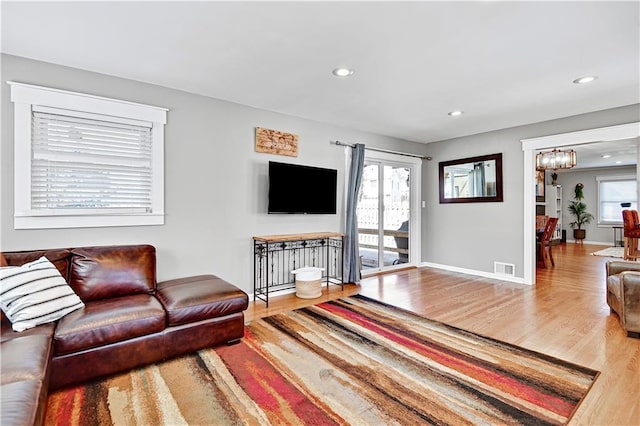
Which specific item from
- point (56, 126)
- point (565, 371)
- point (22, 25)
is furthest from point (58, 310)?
point (565, 371)

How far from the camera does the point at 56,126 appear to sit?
9.09 feet

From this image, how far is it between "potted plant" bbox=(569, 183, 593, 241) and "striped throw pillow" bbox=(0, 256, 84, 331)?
40.5ft

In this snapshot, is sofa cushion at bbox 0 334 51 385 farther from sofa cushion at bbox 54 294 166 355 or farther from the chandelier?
the chandelier

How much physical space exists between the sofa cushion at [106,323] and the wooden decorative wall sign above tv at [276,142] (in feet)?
7.32

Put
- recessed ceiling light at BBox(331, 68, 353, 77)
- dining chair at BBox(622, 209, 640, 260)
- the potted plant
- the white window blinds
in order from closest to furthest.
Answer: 1. the white window blinds
2. recessed ceiling light at BBox(331, 68, 353, 77)
3. dining chair at BBox(622, 209, 640, 260)
4. the potted plant

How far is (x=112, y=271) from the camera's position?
2693 mm

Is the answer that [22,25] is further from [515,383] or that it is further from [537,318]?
[537,318]

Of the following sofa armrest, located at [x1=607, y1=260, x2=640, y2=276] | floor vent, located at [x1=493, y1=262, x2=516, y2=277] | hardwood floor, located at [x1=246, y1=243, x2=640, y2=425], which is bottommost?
hardwood floor, located at [x1=246, y1=243, x2=640, y2=425]

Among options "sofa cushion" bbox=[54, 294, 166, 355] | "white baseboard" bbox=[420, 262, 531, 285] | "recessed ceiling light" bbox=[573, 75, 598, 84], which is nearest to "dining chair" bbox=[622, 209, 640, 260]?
"white baseboard" bbox=[420, 262, 531, 285]

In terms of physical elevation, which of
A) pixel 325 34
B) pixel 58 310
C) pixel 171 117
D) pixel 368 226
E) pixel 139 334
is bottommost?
pixel 139 334

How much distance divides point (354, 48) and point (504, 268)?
14.1 ft

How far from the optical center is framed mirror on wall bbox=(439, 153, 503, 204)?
5155 millimetres

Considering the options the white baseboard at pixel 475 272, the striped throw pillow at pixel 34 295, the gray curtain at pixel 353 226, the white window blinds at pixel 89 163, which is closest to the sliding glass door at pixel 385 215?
the white baseboard at pixel 475 272

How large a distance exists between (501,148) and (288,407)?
195 inches
